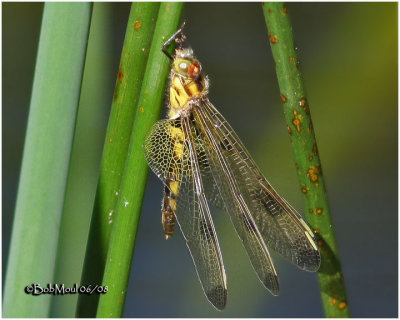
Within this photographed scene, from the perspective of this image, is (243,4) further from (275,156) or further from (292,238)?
(292,238)

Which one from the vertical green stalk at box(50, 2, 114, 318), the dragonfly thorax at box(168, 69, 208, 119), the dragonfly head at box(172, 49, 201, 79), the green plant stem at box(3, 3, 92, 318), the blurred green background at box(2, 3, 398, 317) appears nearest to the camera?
the green plant stem at box(3, 3, 92, 318)

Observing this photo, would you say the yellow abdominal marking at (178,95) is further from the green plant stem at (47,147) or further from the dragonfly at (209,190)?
the green plant stem at (47,147)

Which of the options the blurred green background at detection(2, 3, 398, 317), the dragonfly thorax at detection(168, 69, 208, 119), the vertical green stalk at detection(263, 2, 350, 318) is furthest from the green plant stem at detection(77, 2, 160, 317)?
the blurred green background at detection(2, 3, 398, 317)

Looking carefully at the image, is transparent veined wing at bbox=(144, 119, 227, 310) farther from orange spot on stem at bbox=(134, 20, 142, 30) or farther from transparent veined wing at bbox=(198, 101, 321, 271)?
orange spot on stem at bbox=(134, 20, 142, 30)

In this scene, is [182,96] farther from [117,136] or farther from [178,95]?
[117,136]

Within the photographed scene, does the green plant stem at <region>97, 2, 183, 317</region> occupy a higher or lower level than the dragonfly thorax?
lower

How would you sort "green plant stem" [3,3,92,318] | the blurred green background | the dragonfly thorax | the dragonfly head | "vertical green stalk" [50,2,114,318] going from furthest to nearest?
the blurred green background, the dragonfly thorax, the dragonfly head, "vertical green stalk" [50,2,114,318], "green plant stem" [3,3,92,318]

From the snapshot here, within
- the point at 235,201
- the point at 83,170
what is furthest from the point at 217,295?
the point at 83,170
